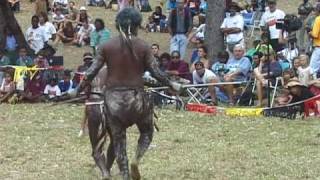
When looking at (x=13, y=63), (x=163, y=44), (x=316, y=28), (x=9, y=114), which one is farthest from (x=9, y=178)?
(x=163, y=44)

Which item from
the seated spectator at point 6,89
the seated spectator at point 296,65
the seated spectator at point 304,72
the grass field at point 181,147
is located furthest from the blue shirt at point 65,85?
the seated spectator at point 304,72

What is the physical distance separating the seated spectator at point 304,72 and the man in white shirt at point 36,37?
26.7 feet

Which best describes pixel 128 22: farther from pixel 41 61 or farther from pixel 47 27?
pixel 47 27

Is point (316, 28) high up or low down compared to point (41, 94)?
up

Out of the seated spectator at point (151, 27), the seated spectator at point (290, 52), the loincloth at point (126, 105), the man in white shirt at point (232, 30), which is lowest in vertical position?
the seated spectator at point (151, 27)

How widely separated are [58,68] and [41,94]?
2.33 ft

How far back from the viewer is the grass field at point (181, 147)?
10.1 meters

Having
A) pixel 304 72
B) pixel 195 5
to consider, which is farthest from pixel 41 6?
pixel 304 72

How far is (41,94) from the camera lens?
17641 mm

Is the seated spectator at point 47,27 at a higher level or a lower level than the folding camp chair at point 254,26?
higher

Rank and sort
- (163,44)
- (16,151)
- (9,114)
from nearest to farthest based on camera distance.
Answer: (16,151) < (9,114) < (163,44)

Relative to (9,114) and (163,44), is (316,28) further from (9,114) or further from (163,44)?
(163,44)

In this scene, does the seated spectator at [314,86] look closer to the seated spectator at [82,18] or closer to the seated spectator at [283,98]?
the seated spectator at [283,98]

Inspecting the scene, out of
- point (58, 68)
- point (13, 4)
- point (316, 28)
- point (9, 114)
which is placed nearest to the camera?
point (9, 114)
